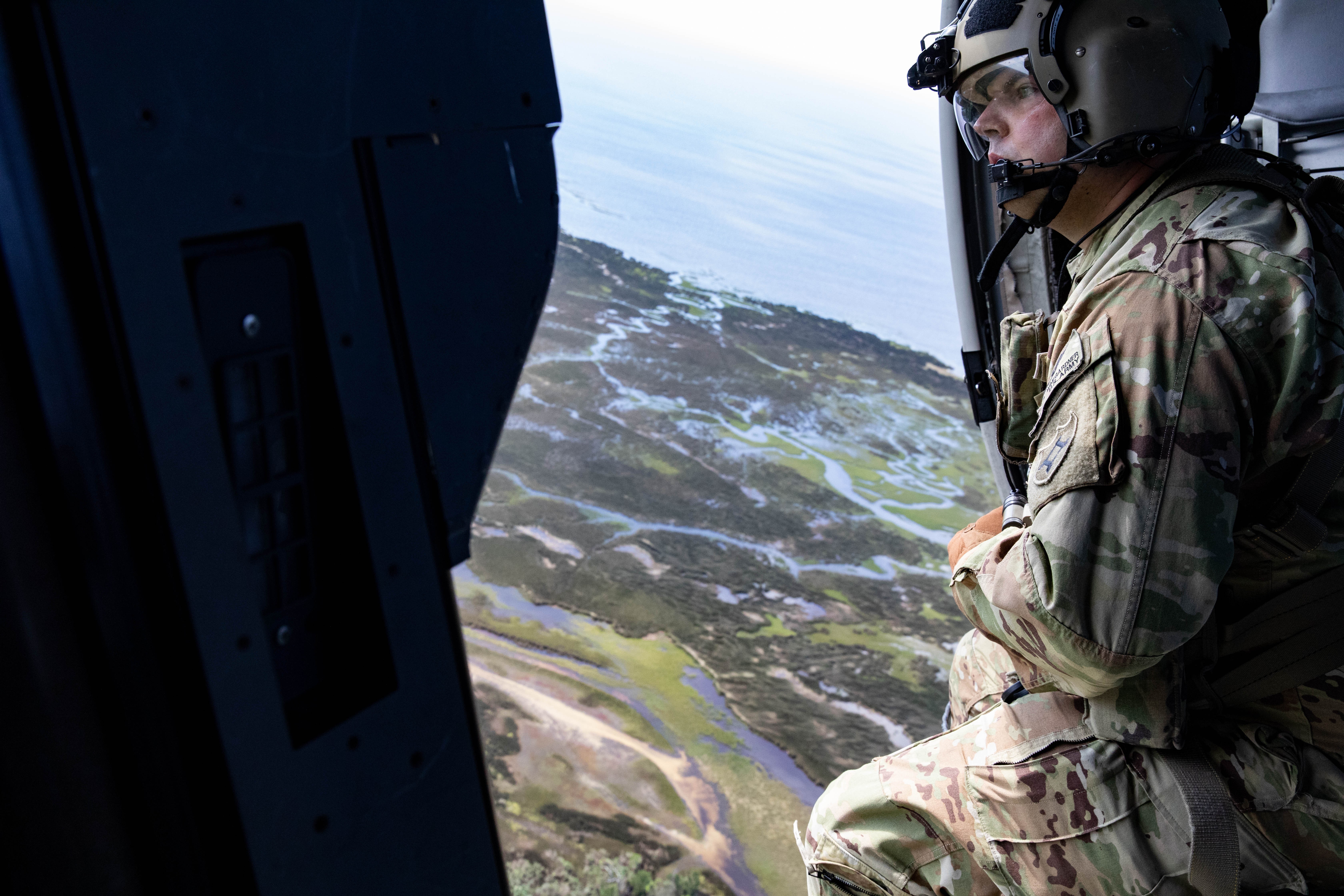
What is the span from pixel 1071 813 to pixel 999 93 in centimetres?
107

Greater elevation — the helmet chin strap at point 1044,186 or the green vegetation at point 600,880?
the helmet chin strap at point 1044,186

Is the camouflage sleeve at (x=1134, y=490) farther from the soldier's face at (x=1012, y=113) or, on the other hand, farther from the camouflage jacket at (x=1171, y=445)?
the soldier's face at (x=1012, y=113)

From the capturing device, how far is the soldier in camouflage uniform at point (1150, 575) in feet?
3.74

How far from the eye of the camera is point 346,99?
0.88 meters

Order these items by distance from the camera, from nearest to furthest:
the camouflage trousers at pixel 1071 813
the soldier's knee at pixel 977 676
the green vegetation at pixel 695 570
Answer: the camouflage trousers at pixel 1071 813 → the soldier's knee at pixel 977 676 → the green vegetation at pixel 695 570

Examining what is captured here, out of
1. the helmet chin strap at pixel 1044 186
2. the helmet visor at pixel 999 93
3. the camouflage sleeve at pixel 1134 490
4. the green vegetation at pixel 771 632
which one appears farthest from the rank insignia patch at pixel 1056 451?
the green vegetation at pixel 771 632

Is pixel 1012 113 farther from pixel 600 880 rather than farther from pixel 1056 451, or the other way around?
pixel 600 880

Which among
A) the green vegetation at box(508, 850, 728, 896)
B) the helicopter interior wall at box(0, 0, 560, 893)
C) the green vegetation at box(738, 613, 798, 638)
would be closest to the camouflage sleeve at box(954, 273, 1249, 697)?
the helicopter interior wall at box(0, 0, 560, 893)

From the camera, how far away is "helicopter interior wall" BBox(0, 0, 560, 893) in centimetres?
73

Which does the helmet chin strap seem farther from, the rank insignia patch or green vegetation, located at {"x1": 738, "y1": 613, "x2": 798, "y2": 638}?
green vegetation, located at {"x1": 738, "y1": 613, "x2": 798, "y2": 638}

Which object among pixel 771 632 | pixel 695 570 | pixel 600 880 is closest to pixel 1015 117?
pixel 600 880

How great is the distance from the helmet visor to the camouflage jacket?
271 millimetres

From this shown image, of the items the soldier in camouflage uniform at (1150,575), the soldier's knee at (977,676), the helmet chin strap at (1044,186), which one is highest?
the helmet chin strap at (1044,186)

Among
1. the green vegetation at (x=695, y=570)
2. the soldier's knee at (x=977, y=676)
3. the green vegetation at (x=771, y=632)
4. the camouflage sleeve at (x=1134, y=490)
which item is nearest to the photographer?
the camouflage sleeve at (x=1134, y=490)
